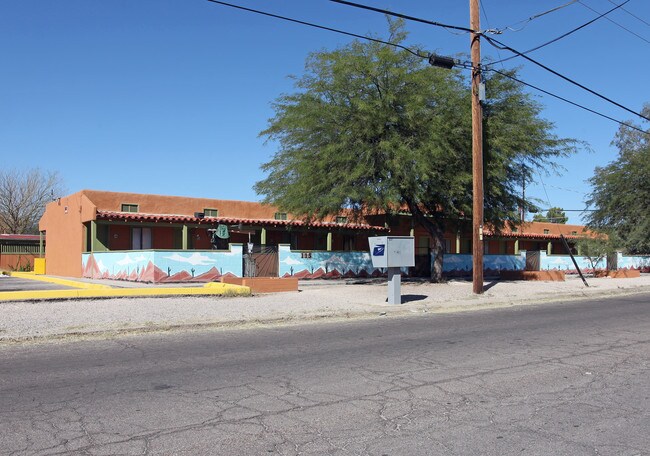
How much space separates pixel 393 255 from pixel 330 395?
1030cm

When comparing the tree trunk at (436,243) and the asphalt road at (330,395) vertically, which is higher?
the tree trunk at (436,243)

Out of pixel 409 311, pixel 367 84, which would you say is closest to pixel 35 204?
pixel 367 84

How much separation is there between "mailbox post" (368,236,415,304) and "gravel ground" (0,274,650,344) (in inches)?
22.1

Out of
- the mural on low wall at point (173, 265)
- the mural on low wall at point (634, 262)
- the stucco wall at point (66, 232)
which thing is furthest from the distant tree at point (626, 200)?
the stucco wall at point (66, 232)

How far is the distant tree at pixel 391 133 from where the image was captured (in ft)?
72.1

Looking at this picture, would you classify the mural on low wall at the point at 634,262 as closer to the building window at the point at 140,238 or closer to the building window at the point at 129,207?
the building window at the point at 140,238

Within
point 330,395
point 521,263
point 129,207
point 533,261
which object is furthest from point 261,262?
point 330,395

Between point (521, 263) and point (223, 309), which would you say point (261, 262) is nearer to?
point (223, 309)

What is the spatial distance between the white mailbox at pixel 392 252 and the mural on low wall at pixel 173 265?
11.4m

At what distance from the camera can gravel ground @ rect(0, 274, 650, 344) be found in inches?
467

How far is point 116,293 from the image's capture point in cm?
1700

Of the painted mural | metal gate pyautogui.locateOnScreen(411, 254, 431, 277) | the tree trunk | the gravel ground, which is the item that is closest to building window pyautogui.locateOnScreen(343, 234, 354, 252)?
the painted mural

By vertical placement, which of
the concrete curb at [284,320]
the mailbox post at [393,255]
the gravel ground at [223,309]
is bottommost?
the concrete curb at [284,320]

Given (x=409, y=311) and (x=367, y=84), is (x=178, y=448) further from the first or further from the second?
(x=367, y=84)
